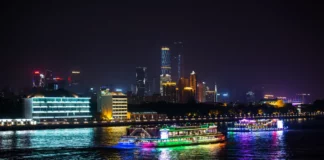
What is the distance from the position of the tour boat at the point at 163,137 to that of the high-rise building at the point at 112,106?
67948mm

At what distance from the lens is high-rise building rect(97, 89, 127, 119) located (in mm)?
124250

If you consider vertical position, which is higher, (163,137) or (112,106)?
(112,106)

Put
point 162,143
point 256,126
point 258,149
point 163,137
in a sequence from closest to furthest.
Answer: point 258,149 < point 162,143 < point 163,137 < point 256,126

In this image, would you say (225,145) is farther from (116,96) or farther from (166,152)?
(116,96)

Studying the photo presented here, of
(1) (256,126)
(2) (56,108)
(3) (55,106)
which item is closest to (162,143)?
(1) (256,126)

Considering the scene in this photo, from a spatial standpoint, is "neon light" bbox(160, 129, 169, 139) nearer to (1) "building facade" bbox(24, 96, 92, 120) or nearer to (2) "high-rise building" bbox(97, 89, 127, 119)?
(1) "building facade" bbox(24, 96, 92, 120)

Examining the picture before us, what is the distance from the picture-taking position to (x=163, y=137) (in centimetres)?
5353

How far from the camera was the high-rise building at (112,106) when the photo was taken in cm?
12425

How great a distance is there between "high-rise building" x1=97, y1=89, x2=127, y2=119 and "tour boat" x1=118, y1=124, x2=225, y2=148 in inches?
2675

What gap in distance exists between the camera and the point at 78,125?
345 ft

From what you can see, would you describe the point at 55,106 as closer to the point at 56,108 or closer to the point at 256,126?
the point at 56,108

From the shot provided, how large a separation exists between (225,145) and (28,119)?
5726 cm

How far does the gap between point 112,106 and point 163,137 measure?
72.0 metres

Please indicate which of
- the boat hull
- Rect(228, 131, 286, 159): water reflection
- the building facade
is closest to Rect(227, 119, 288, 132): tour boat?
Rect(228, 131, 286, 159): water reflection
